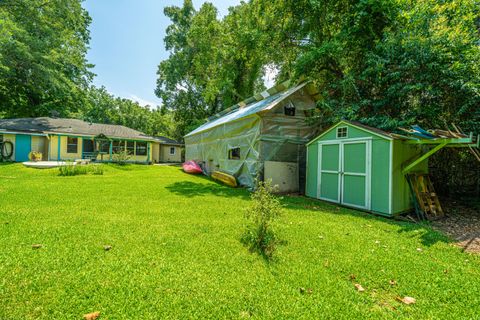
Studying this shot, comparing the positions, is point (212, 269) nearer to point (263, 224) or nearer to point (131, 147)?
point (263, 224)

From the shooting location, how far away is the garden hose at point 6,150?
15.5 metres

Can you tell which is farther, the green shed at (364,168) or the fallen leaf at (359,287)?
the green shed at (364,168)

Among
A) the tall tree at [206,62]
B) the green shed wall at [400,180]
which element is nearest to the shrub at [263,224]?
the green shed wall at [400,180]

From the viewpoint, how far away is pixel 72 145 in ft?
58.4

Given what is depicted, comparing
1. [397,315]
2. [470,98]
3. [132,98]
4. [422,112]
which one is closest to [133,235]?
[397,315]

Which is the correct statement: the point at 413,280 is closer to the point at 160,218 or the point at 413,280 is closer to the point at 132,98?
the point at 160,218

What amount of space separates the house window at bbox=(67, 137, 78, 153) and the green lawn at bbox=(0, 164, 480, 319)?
51.3ft

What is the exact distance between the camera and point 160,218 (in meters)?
4.60

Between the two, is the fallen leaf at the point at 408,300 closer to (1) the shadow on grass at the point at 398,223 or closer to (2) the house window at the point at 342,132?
(1) the shadow on grass at the point at 398,223

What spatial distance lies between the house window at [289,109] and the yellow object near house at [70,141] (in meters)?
12.8

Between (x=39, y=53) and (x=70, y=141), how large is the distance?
6.51 m

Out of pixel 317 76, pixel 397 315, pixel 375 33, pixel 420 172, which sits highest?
pixel 375 33

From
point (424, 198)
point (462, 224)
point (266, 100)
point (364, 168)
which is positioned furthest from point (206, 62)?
point (462, 224)

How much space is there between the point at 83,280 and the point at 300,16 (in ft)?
41.5
